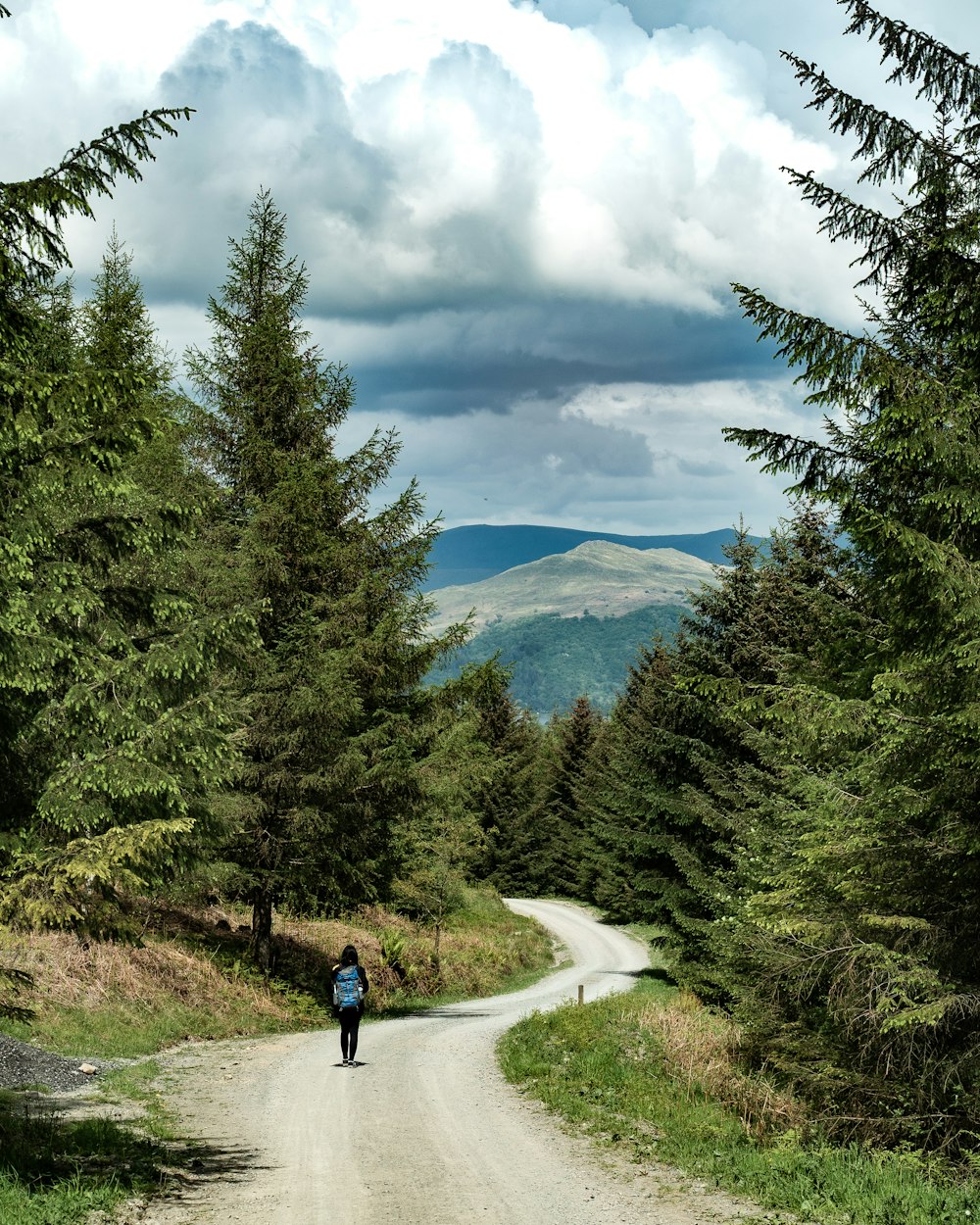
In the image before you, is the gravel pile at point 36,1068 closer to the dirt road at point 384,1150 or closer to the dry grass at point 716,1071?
the dirt road at point 384,1150

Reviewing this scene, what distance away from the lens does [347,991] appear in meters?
15.2

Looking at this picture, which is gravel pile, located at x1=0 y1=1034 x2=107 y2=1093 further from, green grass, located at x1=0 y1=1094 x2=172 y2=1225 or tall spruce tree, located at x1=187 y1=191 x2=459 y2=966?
tall spruce tree, located at x1=187 y1=191 x2=459 y2=966

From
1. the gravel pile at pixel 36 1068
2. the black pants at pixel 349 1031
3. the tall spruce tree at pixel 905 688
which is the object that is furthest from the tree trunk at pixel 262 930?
the tall spruce tree at pixel 905 688

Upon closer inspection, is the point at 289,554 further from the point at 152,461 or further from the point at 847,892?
the point at 847,892

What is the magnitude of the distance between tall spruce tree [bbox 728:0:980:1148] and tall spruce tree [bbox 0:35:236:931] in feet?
18.4

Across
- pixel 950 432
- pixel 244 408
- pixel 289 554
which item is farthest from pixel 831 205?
pixel 244 408

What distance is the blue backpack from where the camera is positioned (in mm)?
15170

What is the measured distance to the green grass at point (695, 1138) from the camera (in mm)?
8086

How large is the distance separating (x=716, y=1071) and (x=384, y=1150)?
4954 millimetres

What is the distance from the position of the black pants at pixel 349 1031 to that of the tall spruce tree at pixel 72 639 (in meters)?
→ 7.30

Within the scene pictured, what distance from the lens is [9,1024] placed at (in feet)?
45.9

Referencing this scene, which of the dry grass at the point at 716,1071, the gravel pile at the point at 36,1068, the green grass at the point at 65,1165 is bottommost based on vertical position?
the dry grass at the point at 716,1071

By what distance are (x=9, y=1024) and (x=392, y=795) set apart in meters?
9.61

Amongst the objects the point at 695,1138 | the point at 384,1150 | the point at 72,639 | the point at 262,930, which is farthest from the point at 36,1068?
the point at 262,930
